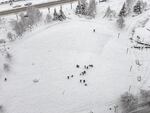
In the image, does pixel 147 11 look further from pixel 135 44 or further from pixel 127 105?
pixel 127 105

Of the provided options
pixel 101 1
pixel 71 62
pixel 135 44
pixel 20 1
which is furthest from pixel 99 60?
pixel 20 1

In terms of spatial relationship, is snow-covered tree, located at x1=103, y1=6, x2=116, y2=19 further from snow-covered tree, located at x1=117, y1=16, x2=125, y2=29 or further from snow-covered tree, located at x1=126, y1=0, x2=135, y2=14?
snow-covered tree, located at x1=117, y1=16, x2=125, y2=29

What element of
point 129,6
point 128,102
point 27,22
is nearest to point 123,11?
point 129,6

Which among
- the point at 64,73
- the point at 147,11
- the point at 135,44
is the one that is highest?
the point at 147,11

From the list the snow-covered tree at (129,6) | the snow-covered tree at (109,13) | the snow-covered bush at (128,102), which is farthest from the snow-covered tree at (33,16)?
the snow-covered bush at (128,102)

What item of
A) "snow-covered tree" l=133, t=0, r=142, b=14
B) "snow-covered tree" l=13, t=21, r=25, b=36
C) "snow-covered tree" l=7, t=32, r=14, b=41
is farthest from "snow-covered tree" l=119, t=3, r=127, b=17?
"snow-covered tree" l=7, t=32, r=14, b=41

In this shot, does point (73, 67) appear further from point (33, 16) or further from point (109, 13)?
point (109, 13)
